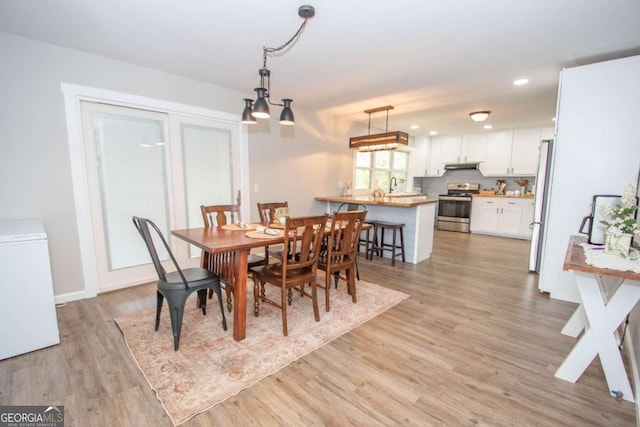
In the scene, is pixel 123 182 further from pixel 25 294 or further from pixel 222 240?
pixel 222 240

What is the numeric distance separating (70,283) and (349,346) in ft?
9.30

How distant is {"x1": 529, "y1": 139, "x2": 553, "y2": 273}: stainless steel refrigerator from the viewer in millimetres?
3543

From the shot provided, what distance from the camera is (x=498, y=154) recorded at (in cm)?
652

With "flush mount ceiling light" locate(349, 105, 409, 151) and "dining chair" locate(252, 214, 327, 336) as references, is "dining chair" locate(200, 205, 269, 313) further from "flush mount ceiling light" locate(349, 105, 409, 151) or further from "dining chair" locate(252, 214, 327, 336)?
"flush mount ceiling light" locate(349, 105, 409, 151)

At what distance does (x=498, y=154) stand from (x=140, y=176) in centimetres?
712

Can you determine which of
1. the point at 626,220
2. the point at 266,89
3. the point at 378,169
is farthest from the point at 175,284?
the point at 378,169

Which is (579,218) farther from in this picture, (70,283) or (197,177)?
(70,283)

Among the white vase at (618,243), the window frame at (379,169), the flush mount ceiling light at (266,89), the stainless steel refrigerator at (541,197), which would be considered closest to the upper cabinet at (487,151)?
the window frame at (379,169)

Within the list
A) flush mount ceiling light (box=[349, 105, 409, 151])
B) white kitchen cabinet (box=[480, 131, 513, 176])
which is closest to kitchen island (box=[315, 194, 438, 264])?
flush mount ceiling light (box=[349, 105, 409, 151])

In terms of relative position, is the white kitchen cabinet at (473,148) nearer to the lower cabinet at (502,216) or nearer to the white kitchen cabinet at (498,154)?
the white kitchen cabinet at (498,154)

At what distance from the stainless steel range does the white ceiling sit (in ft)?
11.4

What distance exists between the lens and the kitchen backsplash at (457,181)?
22.4 ft

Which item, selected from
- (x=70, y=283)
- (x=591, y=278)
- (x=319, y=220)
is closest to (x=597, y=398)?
(x=591, y=278)

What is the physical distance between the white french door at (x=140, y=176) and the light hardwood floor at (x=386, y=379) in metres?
0.61
